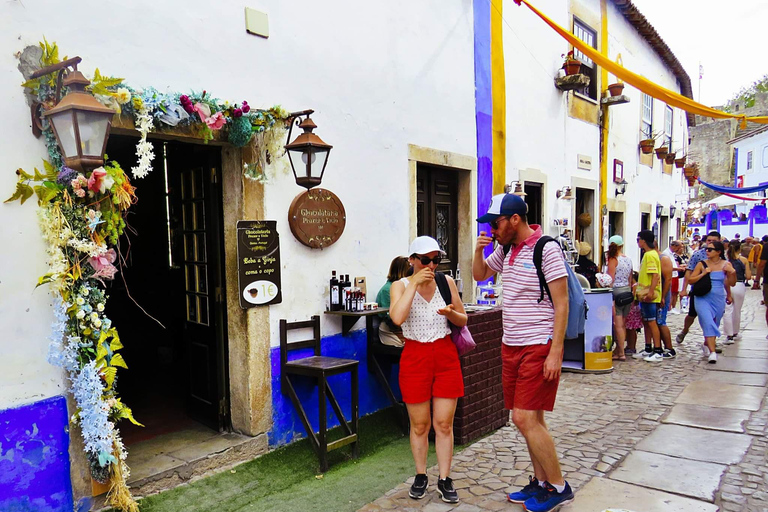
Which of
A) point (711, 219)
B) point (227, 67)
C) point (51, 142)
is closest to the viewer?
point (51, 142)

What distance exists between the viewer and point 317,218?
14.8 feet

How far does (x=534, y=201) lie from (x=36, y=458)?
7267 millimetres

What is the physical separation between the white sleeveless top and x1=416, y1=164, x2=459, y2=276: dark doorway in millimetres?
2739

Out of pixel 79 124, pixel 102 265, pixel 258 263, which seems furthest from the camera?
pixel 258 263

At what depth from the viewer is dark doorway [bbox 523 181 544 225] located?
835 centimetres

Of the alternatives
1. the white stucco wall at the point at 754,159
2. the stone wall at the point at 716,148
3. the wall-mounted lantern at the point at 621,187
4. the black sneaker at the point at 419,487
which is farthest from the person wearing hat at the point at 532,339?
the stone wall at the point at 716,148

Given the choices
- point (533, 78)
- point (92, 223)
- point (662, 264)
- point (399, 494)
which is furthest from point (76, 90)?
point (662, 264)

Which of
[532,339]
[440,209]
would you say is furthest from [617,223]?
[532,339]

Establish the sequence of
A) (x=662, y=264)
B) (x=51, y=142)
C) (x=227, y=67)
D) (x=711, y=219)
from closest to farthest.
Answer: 1. (x=51, y=142)
2. (x=227, y=67)
3. (x=662, y=264)
4. (x=711, y=219)

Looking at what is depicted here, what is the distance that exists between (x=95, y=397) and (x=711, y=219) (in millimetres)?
33498

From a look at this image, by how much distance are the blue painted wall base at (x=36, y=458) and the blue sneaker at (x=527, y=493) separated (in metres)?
2.65

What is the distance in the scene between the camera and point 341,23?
4820mm

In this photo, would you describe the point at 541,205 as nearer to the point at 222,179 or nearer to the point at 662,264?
the point at 662,264

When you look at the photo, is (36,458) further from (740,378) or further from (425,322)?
(740,378)
